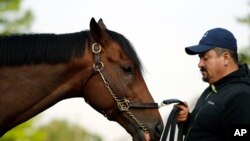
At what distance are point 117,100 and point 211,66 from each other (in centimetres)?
129

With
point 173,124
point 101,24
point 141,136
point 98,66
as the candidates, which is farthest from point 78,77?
point 173,124

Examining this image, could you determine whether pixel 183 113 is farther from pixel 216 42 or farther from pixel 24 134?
pixel 24 134

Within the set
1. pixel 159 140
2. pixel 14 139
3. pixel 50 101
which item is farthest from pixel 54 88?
pixel 14 139

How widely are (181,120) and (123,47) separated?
109cm

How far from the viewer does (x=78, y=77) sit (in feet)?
20.1

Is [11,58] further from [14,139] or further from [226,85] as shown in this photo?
[14,139]

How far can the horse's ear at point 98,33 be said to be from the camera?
611 centimetres

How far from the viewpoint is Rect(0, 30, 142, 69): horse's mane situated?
19.5 ft

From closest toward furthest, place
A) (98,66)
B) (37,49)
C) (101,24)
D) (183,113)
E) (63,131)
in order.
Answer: (183,113) < (37,49) < (98,66) < (101,24) < (63,131)

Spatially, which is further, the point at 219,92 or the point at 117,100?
the point at 117,100

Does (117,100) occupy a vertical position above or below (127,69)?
below

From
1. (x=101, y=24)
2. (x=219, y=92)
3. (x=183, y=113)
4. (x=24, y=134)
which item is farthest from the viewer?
(x=24, y=134)

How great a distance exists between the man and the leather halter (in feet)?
2.00

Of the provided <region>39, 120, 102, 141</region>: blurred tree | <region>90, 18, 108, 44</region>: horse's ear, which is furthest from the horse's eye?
<region>39, 120, 102, 141</region>: blurred tree
